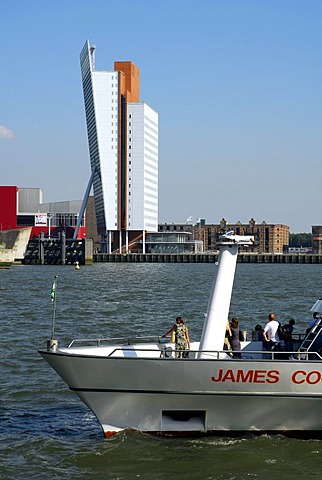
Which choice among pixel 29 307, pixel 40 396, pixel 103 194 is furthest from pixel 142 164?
pixel 40 396

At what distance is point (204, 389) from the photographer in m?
13.1

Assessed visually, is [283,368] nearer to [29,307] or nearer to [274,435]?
[274,435]

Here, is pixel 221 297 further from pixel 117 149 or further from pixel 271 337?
pixel 117 149

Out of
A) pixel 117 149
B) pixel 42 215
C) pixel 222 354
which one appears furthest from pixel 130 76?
pixel 222 354

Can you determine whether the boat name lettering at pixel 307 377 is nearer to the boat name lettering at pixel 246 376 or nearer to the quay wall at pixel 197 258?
the boat name lettering at pixel 246 376

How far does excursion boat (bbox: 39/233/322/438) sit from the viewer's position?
513 inches

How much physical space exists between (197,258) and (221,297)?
150452 millimetres

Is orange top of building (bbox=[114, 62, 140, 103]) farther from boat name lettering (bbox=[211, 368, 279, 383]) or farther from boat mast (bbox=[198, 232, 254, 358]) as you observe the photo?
boat name lettering (bbox=[211, 368, 279, 383])

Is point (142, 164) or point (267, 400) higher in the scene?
point (142, 164)

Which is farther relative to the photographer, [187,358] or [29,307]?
[29,307]

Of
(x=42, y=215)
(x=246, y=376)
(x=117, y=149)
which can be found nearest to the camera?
(x=246, y=376)

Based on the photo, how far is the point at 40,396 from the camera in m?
18.0

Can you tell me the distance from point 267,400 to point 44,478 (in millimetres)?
3719

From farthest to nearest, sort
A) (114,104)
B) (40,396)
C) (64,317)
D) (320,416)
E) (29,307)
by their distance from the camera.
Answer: (114,104) → (29,307) → (64,317) → (40,396) → (320,416)
